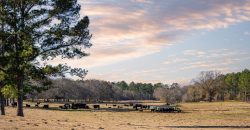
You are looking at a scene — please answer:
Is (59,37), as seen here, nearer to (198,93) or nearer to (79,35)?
(79,35)

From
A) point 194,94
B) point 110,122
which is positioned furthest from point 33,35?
point 194,94

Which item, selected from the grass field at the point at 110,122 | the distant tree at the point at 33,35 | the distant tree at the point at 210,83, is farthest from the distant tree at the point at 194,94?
the distant tree at the point at 33,35

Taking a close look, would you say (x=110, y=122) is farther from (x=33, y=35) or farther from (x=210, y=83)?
(x=210, y=83)

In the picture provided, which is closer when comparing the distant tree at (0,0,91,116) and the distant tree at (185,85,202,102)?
the distant tree at (0,0,91,116)

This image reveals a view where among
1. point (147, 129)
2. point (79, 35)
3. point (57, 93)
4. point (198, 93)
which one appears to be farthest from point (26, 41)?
point (198, 93)

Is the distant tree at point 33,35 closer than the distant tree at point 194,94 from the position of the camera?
Yes

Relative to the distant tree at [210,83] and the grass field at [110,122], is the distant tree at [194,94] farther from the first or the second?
the grass field at [110,122]

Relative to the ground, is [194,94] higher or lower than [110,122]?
higher

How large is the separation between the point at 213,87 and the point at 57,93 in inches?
2745

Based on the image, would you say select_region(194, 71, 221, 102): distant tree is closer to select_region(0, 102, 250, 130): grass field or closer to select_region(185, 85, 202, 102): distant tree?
select_region(185, 85, 202, 102): distant tree

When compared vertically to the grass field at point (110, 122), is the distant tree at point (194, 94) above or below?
above

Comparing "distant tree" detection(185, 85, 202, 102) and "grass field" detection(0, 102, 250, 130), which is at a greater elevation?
"distant tree" detection(185, 85, 202, 102)

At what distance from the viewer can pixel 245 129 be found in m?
39.5

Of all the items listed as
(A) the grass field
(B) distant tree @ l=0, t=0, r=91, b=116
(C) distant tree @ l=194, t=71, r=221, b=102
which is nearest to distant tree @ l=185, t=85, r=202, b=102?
(C) distant tree @ l=194, t=71, r=221, b=102
